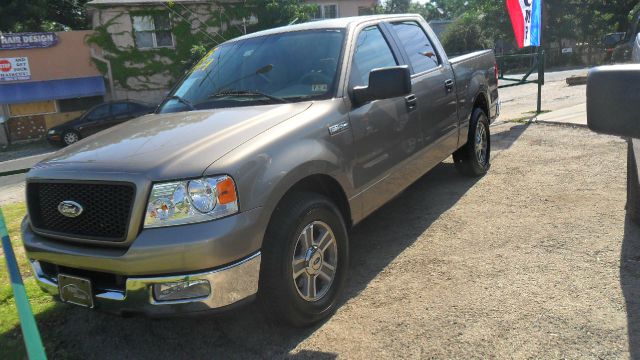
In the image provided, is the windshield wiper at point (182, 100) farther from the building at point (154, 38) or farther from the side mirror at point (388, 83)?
the building at point (154, 38)

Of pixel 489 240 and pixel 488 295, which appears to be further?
pixel 489 240

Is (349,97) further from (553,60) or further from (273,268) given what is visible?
(553,60)

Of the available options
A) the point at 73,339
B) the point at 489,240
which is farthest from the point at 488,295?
the point at 73,339

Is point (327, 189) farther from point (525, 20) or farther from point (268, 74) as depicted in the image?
point (525, 20)

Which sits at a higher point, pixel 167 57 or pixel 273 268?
pixel 167 57

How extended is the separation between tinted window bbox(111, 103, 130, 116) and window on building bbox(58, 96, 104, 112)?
5401 millimetres

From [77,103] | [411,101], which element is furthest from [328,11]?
[411,101]

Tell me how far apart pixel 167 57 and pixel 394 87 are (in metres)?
21.8

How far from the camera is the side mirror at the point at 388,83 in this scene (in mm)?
3377

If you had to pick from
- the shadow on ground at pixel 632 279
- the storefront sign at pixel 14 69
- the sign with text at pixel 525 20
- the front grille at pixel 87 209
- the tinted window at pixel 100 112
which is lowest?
the shadow on ground at pixel 632 279

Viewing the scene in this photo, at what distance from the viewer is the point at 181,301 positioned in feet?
8.21

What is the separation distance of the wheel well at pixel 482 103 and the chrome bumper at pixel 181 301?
13.5 feet

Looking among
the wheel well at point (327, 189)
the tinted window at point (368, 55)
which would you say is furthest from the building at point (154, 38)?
the wheel well at point (327, 189)

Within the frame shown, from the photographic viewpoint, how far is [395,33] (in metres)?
4.55
